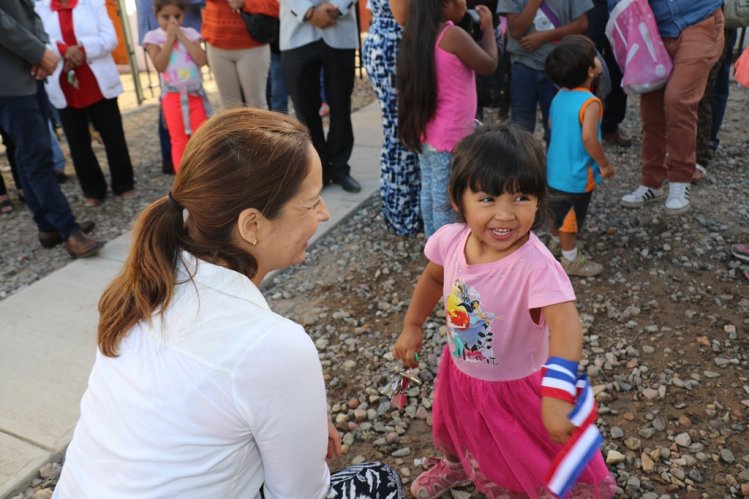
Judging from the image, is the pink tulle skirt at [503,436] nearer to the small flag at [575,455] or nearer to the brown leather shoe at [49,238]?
the small flag at [575,455]

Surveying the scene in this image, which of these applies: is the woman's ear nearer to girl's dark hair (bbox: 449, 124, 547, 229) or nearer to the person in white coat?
girl's dark hair (bbox: 449, 124, 547, 229)

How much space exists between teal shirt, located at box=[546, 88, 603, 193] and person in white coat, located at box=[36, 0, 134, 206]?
11.0ft

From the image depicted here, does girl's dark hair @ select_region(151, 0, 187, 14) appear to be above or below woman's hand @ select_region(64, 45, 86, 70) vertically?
above

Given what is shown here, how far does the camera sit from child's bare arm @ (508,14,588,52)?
4.09 m

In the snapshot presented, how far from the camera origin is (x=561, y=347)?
61.5 inches

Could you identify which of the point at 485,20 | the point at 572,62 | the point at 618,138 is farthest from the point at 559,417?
the point at 618,138

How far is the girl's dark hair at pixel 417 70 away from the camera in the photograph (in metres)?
3.24

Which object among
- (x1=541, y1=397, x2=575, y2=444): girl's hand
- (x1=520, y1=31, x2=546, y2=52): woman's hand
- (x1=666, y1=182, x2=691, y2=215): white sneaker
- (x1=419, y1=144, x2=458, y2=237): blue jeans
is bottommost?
(x1=666, y1=182, x2=691, y2=215): white sneaker

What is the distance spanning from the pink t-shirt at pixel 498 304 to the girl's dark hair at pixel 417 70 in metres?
1.60

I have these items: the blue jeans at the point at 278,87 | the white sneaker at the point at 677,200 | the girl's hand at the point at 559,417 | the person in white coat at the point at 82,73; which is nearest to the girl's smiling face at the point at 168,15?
the person in white coat at the point at 82,73

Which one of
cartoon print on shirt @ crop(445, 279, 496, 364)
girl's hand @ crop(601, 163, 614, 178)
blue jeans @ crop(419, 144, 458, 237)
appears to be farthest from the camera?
blue jeans @ crop(419, 144, 458, 237)

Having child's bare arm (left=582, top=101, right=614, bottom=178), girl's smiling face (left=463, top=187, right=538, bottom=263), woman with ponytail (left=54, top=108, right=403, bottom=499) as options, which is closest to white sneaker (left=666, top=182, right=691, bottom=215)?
child's bare arm (left=582, top=101, right=614, bottom=178)

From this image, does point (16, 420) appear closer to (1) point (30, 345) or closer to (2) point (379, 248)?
(1) point (30, 345)

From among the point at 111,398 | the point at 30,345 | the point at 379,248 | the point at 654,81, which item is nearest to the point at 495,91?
the point at 654,81
